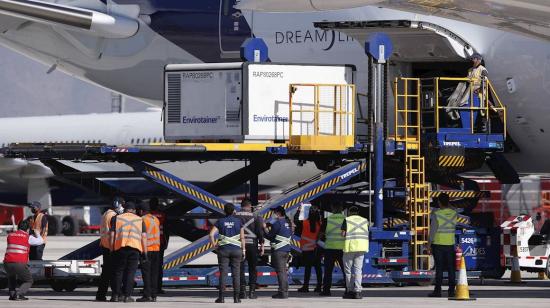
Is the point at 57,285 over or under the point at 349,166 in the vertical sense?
under

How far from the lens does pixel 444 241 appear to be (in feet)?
67.8

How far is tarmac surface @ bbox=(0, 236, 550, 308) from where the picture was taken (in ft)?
63.8

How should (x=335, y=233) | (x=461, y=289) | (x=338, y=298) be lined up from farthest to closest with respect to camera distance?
(x=335, y=233), (x=338, y=298), (x=461, y=289)

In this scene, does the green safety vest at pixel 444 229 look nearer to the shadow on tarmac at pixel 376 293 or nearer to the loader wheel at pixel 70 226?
the shadow on tarmac at pixel 376 293

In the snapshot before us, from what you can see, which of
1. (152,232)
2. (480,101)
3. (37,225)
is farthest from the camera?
(37,225)

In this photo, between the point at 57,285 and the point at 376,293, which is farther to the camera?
the point at 57,285

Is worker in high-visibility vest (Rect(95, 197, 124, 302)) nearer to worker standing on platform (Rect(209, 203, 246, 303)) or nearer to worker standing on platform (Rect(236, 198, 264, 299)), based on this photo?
worker standing on platform (Rect(209, 203, 246, 303))

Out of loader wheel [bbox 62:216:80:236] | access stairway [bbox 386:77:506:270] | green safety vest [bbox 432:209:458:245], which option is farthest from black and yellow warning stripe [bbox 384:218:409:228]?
loader wheel [bbox 62:216:80:236]

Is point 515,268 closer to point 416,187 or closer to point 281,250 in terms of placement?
point 416,187

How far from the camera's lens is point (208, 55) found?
2677 cm

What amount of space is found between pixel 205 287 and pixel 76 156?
3.85m

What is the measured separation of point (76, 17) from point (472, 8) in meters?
12.0

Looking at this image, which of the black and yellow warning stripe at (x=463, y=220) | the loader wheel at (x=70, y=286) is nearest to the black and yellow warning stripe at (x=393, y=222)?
the black and yellow warning stripe at (x=463, y=220)

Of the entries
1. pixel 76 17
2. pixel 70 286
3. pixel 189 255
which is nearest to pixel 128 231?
pixel 189 255
